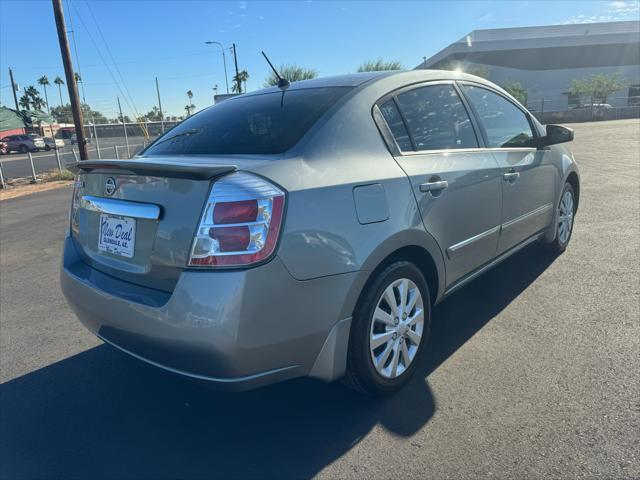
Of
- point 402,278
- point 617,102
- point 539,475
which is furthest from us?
point 617,102

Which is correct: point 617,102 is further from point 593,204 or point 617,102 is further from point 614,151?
point 593,204

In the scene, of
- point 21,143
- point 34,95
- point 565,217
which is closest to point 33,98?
point 34,95

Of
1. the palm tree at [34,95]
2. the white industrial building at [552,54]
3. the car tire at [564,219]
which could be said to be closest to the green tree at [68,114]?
the palm tree at [34,95]

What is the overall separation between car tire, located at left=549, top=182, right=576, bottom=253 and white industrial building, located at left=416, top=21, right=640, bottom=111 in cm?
5365

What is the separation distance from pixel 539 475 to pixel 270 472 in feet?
3.85

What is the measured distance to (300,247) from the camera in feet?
6.89

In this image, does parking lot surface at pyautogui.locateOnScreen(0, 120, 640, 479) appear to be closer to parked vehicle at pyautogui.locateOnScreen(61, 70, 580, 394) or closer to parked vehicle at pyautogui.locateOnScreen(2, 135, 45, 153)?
parked vehicle at pyautogui.locateOnScreen(61, 70, 580, 394)

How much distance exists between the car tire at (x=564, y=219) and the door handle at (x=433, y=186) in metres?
2.33

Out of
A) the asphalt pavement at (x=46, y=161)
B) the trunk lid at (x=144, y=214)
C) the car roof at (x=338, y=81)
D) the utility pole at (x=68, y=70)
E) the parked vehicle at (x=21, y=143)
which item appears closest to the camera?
the trunk lid at (x=144, y=214)

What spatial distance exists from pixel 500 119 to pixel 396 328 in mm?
2130

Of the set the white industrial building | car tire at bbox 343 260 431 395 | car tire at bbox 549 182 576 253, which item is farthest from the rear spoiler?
the white industrial building

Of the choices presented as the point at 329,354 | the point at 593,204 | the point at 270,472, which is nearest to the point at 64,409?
the point at 270,472

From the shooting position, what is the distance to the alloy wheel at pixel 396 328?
101 inches

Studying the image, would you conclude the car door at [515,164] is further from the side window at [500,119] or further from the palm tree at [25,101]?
the palm tree at [25,101]
